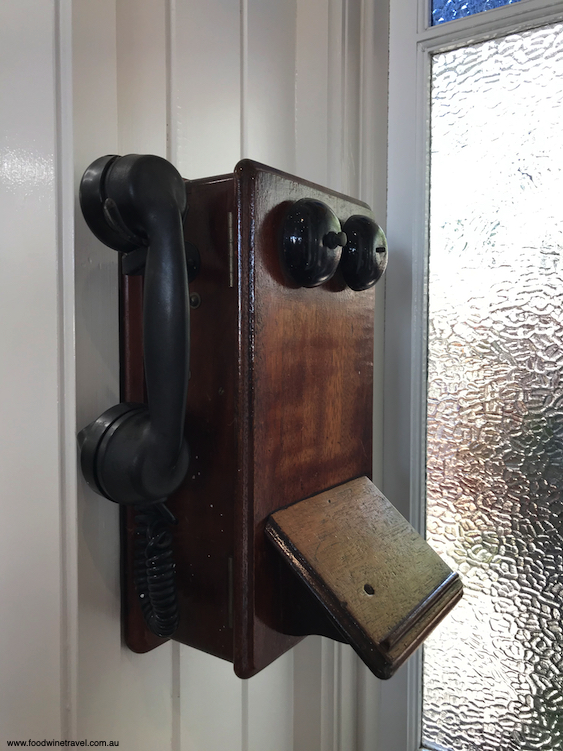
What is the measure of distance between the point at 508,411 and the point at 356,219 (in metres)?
0.51

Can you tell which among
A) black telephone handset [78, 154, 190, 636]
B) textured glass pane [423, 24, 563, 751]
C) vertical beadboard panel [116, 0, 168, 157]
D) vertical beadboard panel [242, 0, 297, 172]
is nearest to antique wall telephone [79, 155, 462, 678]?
black telephone handset [78, 154, 190, 636]

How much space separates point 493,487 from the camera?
3.50 feet

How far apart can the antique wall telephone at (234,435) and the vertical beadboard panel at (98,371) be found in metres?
0.02

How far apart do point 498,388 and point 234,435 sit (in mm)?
627

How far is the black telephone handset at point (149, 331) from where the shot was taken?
58 cm

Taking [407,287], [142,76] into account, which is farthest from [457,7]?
[142,76]

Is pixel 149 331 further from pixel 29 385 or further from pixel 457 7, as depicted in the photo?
pixel 457 7

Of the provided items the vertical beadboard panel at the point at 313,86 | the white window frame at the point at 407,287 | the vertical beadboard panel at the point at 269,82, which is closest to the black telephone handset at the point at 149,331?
the vertical beadboard panel at the point at 269,82

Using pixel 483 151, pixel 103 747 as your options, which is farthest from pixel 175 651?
pixel 483 151

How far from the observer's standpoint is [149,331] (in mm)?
589

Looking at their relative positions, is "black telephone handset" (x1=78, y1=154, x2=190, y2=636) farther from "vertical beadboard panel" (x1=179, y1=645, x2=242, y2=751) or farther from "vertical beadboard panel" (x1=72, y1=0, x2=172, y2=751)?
"vertical beadboard panel" (x1=179, y1=645, x2=242, y2=751)

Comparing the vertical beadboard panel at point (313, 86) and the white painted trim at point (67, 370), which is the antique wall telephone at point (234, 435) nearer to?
the white painted trim at point (67, 370)

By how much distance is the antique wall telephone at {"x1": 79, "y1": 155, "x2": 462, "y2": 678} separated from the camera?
1.95 feet

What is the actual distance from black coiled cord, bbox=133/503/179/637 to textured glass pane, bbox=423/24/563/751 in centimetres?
63
